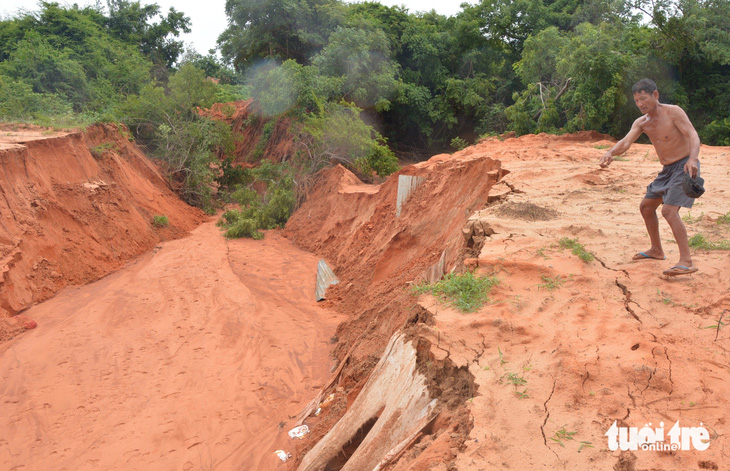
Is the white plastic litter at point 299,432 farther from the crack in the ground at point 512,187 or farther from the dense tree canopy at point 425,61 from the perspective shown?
the dense tree canopy at point 425,61

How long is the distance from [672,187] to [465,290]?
1686 mm

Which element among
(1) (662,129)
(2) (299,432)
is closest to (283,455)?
(2) (299,432)

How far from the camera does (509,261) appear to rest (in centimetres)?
354

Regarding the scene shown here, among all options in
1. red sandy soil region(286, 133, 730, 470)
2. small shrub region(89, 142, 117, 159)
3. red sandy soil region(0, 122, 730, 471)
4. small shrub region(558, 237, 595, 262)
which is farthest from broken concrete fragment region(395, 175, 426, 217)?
small shrub region(89, 142, 117, 159)

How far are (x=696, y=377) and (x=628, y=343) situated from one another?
357mm

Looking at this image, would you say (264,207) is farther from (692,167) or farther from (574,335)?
(574,335)

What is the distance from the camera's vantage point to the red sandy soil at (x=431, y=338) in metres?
2.20

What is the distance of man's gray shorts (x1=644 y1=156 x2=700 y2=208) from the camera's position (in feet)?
11.0

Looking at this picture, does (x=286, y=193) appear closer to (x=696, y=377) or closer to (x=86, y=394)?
(x=86, y=394)

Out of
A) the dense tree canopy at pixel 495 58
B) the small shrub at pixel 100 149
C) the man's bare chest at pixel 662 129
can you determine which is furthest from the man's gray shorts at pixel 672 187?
the small shrub at pixel 100 149

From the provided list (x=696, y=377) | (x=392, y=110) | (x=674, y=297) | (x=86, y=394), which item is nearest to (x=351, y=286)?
(x=86, y=394)

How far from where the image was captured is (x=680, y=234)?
3307mm

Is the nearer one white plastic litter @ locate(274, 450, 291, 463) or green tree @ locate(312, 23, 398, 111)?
Answer: white plastic litter @ locate(274, 450, 291, 463)

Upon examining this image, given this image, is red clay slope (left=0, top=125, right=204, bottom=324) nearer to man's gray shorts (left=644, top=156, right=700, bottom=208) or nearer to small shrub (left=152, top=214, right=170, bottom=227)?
small shrub (left=152, top=214, right=170, bottom=227)
